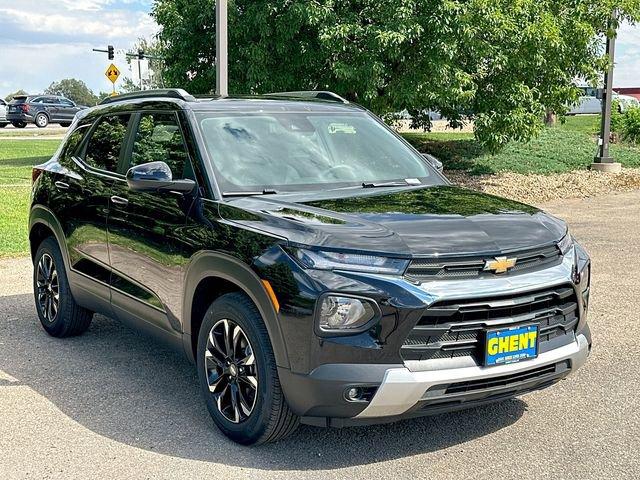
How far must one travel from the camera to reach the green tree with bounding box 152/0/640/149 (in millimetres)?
13562

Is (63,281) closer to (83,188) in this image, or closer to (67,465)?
(83,188)

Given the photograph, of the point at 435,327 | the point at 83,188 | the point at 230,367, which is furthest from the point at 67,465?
the point at 83,188

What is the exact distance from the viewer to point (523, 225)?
13.2 ft

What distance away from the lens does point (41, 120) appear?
40.4 metres

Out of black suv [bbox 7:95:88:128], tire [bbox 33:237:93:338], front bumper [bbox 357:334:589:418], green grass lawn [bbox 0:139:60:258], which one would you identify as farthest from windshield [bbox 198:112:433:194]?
black suv [bbox 7:95:88:128]

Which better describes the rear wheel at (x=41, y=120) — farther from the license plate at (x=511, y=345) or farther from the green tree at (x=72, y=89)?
the green tree at (x=72, y=89)

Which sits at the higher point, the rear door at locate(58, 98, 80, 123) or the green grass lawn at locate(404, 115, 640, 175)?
the rear door at locate(58, 98, 80, 123)

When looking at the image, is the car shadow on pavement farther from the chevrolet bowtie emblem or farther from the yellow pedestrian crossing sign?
the yellow pedestrian crossing sign

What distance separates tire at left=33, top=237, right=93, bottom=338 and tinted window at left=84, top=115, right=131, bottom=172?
0.80 m

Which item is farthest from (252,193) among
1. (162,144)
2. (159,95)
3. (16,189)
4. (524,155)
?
(524,155)

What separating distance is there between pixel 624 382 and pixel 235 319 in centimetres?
264

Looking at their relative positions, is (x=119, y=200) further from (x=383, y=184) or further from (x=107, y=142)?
(x=383, y=184)

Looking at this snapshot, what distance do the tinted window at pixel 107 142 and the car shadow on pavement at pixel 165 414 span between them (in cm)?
137

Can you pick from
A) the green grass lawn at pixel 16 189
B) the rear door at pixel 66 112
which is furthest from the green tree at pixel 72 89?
the green grass lawn at pixel 16 189
